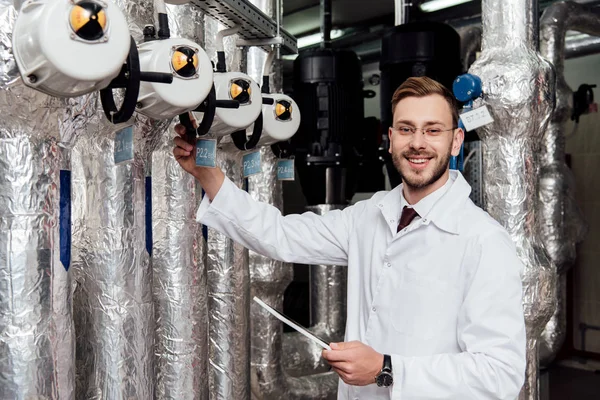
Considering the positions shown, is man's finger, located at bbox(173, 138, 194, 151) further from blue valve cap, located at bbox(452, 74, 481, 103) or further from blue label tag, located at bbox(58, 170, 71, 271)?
blue valve cap, located at bbox(452, 74, 481, 103)

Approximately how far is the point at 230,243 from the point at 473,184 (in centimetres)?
141

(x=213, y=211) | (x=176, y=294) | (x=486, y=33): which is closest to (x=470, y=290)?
(x=213, y=211)

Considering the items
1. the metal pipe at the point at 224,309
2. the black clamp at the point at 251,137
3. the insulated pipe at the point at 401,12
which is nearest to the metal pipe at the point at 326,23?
the insulated pipe at the point at 401,12

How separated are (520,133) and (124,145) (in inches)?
50.4

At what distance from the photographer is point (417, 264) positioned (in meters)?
1.26

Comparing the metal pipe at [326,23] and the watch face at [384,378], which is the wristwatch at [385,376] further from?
the metal pipe at [326,23]

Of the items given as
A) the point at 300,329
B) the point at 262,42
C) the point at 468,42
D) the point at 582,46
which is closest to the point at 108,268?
the point at 300,329

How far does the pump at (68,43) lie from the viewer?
834 mm

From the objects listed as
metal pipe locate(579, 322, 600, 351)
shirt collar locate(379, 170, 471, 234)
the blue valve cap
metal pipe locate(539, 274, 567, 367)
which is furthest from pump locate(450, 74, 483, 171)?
metal pipe locate(579, 322, 600, 351)

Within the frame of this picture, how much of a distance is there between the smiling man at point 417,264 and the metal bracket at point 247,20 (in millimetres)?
290

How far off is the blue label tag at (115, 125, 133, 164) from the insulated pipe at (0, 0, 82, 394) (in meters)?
0.13

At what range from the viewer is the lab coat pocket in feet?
4.02

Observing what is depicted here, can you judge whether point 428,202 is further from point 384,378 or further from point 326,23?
point 326,23

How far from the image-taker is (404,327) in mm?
1258
